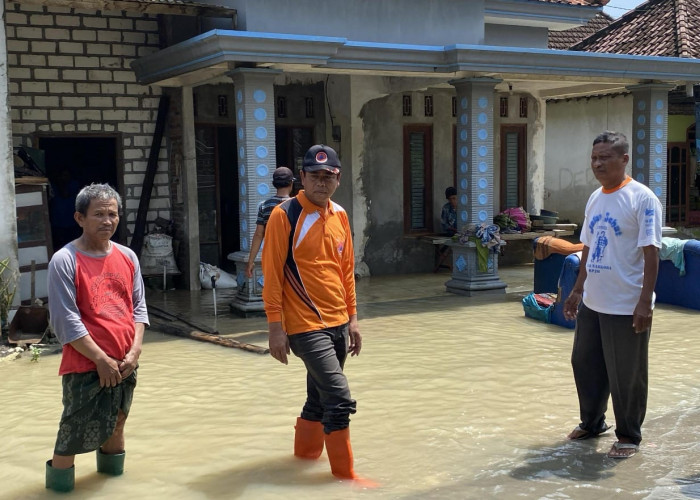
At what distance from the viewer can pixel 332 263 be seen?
464 centimetres

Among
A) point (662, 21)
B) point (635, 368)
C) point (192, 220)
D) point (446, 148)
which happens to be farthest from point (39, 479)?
point (662, 21)

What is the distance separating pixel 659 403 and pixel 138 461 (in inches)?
149

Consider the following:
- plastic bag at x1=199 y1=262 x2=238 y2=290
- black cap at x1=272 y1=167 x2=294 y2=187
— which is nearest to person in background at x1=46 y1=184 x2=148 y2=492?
black cap at x1=272 y1=167 x2=294 y2=187

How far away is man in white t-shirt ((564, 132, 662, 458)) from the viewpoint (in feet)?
15.8

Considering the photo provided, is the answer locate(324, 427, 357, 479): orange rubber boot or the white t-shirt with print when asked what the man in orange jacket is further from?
the white t-shirt with print

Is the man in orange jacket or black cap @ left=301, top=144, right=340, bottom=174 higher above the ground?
black cap @ left=301, top=144, right=340, bottom=174

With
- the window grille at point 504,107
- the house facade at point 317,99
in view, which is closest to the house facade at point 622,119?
the window grille at point 504,107

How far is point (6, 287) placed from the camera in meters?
8.45

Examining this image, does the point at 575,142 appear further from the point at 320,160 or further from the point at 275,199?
the point at 320,160

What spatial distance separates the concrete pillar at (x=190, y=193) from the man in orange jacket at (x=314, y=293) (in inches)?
298

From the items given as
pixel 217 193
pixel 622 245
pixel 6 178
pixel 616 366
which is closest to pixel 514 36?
A: pixel 217 193

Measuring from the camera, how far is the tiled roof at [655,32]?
1550cm

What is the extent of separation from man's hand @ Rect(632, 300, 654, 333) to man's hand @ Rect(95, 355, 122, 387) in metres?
2.89

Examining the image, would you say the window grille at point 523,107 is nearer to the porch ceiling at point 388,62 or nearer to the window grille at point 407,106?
the porch ceiling at point 388,62
